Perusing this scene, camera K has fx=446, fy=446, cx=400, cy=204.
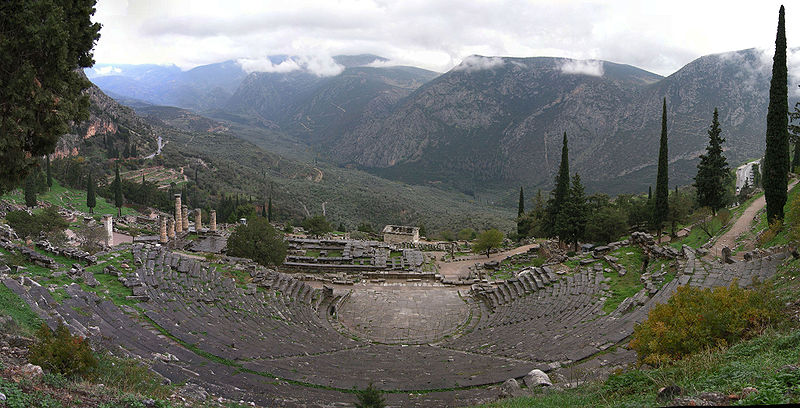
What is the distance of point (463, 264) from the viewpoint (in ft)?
148

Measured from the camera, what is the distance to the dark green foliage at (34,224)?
31219 millimetres

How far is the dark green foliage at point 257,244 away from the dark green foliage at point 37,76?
21.1 m

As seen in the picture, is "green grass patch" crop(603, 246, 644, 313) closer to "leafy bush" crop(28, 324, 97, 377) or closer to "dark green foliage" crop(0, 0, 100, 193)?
"leafy bush" crop(28, 324, 97, 377)

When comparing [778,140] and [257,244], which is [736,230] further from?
[257,244]

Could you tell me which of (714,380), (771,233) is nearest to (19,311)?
(714,380)

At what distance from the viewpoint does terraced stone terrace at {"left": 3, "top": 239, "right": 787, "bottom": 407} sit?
13875 mm

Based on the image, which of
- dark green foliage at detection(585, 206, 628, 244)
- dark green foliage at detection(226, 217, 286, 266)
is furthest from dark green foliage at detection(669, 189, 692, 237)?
dark green foliage at detection(226, 217, 286, 266)

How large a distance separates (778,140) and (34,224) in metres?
48.1

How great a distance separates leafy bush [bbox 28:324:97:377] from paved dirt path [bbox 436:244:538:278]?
32.4 m

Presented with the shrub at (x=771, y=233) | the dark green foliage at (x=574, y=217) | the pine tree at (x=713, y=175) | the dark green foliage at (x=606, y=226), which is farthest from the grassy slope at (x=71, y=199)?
the pine tree at (x=713, y=175)

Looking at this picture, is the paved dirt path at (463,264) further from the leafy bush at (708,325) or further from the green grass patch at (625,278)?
the leafy bush at (708,325)

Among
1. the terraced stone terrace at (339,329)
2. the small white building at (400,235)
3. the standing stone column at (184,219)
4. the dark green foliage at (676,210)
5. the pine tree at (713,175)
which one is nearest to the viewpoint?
the terraced stone terrace at (339,329)

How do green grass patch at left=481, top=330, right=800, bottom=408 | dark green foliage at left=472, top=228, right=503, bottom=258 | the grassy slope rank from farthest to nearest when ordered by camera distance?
the grassy slope
dark green foliage at left=472, top=228, right=503, bottom=258
green grass patch at left=481, top=330, right=800, bottom=408

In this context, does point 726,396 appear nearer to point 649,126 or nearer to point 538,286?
point 538,286
